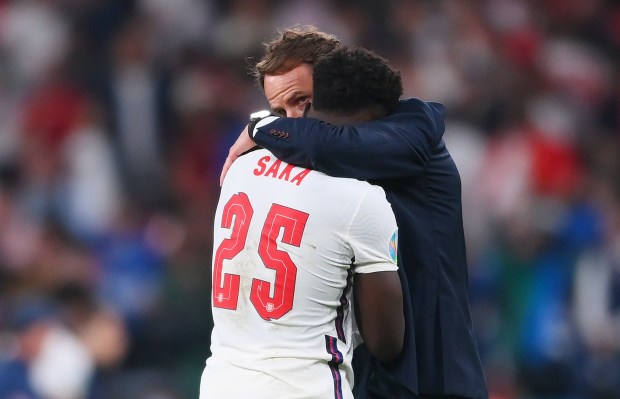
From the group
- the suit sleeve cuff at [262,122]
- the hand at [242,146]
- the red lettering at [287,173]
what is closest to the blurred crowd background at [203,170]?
the hand at [242,146]

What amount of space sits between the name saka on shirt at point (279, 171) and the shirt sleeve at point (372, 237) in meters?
0.18

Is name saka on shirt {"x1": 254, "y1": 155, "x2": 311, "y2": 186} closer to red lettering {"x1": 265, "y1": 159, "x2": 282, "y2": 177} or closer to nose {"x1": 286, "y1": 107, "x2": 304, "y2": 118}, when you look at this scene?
red lettering {"x1": 265, "y1": 159, "x2": 282, "y2": 177}

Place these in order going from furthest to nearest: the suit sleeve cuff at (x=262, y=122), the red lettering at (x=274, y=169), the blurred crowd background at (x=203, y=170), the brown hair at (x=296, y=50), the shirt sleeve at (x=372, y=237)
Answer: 1. the blurred crowd background at (x=203, y=170)
2. the brown hair at (x=296, y=50)
3. the suit sleeve cuff at (x=262, y=122)
4. the red lettering at (x=274, y=169)
5. the shirt sleeve at (x=372, y=237)

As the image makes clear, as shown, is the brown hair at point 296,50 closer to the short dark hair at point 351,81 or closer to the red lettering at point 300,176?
the short dark hair at point 351,81

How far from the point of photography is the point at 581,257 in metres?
7.76

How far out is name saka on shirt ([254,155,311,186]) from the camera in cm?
A: 302

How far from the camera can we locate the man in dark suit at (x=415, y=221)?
2994 millimetres

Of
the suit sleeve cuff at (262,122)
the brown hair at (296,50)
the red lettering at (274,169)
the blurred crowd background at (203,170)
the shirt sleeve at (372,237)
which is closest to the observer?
the shirt sleeve at (372,237)

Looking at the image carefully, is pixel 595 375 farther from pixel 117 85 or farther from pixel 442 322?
Answer: pixel 442 322

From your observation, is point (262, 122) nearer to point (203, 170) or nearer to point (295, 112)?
point (295, 112)

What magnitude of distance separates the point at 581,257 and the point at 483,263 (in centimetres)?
68

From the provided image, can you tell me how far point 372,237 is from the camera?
295 centimetres

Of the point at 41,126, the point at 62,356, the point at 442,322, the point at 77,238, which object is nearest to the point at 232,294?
the point at 442,322

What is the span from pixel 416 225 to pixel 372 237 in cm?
20
